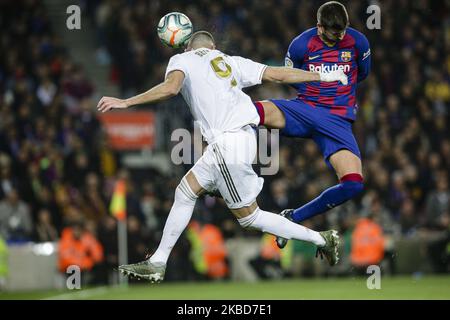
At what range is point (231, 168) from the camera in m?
9.14

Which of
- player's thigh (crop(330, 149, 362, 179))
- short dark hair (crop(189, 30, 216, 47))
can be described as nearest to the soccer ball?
short dark hair (crop(189, 30, 216, 47))

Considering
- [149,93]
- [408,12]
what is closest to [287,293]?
[149,93]

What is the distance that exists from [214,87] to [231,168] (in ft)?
2.47

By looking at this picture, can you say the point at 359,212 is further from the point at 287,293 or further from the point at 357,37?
the point at 357,37

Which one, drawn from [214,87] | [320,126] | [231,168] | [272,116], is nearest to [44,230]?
[272,116]

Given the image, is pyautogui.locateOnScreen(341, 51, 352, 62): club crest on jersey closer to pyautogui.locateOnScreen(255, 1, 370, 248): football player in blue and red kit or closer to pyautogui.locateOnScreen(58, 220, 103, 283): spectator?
pyautogui.locateOnScreen(255, 1, 370, 248): football player in blue and red kit

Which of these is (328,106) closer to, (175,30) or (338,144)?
(338,144)

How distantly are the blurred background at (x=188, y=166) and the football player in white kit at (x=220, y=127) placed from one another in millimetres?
7082

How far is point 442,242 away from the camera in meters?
17.2

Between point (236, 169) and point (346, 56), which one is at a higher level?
point (346, 56)

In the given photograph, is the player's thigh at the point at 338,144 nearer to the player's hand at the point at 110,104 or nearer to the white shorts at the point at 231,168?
the white shorts at the point at 231,168

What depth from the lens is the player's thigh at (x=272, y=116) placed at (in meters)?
9.83

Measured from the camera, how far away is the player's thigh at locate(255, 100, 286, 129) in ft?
32.2

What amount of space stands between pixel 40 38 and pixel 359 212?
313 inches
